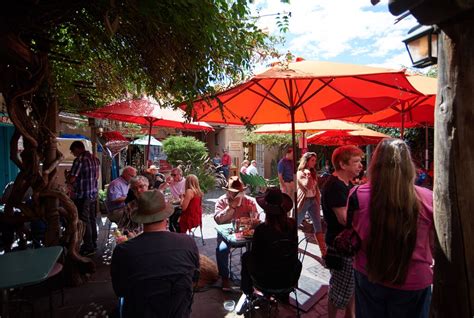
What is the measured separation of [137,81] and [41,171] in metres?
1.71

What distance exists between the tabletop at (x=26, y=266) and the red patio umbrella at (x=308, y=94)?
186cm

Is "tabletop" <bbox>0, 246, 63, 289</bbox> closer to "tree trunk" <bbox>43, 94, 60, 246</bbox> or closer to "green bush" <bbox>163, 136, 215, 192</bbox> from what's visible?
"tree trunk" <bbox>43, 94, 60, 246</bbox>

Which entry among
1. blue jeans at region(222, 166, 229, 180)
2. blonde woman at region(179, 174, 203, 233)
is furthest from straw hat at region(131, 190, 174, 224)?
blue jeans at region(222, 166, 229, 180)

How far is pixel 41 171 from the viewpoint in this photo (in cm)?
374

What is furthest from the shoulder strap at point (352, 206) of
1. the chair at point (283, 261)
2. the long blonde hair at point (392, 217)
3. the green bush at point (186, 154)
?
the green bush at point (186, 154)

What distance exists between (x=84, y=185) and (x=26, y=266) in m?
2.73

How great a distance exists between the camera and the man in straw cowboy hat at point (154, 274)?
2.04 m

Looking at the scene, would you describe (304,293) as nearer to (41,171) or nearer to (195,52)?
(195,52)

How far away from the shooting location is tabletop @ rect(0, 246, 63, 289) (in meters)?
2.19

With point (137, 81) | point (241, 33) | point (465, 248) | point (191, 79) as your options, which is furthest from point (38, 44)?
point (465, 248)

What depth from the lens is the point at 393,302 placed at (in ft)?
6.10

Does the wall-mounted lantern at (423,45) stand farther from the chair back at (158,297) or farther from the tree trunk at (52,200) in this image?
the tree trunk at (52,200)

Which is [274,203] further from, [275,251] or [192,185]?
Answer: [192,185]

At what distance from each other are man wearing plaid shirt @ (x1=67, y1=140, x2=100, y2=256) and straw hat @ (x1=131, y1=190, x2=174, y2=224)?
3.09 m
